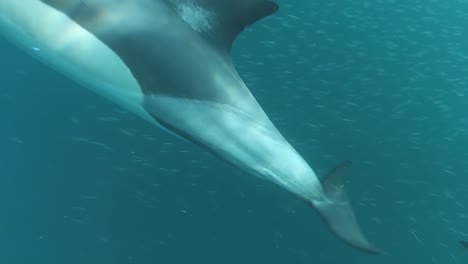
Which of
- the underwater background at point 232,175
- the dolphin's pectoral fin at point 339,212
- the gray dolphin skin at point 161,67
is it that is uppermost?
the gray dolphin skin at point 161,67

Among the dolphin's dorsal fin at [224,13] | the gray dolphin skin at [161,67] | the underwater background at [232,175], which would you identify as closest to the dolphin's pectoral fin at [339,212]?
the gray dolphin skin at [161,67]

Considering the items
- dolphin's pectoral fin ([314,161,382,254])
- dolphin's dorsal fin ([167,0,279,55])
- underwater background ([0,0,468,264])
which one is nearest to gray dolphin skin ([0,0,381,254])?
dolphin's dorsal fin ([167,0,279,55])

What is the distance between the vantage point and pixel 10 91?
12633mm

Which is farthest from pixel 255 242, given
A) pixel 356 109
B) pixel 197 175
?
pixel 356 109

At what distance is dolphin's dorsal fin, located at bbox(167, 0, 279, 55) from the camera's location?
5.23 m

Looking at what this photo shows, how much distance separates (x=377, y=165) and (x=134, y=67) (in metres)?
10.2

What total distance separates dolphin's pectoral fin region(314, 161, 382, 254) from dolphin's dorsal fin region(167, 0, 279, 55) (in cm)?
182

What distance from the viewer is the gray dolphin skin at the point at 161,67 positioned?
498cm

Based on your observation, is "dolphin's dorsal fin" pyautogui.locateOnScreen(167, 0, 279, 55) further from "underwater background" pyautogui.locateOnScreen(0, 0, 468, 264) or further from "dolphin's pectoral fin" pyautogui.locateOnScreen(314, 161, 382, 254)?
"underwater background" pyautogui.locateOnScreen(0, 0, 468, 264)

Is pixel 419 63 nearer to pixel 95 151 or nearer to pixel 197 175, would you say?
pixel 197 175

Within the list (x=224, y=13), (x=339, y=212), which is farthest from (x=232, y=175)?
(x=224, y=13)

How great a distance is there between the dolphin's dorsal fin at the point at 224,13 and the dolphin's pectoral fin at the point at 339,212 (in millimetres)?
1820

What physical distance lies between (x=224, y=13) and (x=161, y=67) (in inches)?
37.6

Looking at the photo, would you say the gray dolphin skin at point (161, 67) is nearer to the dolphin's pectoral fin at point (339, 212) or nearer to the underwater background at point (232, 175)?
the dolphin's pectoral fin at point (339, 212)
